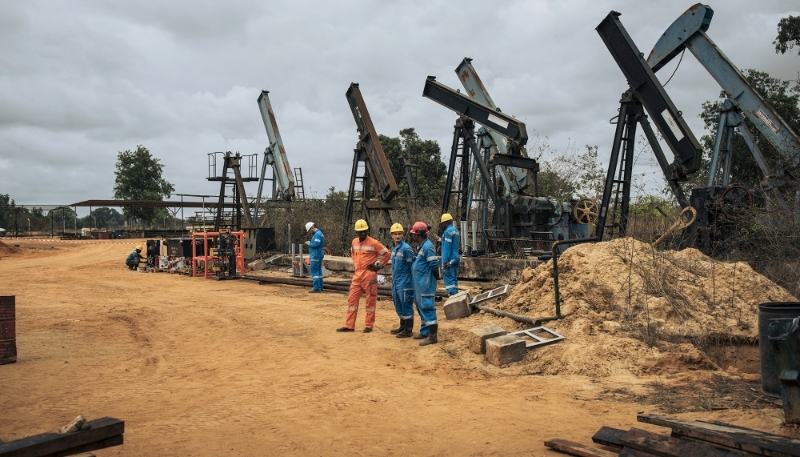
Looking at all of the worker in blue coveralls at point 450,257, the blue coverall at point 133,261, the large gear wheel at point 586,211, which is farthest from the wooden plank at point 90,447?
the blue coverall at point 133,261

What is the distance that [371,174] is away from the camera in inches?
842

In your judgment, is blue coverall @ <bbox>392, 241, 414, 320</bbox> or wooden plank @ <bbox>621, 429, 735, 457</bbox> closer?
wooden plank @ <bbox>621, 429, 735, 457</bbox>

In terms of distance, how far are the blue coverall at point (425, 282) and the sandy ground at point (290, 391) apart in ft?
1.40

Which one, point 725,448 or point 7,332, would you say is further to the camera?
point 7,332

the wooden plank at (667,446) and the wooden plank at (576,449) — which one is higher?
the wooden plank at (667,446)

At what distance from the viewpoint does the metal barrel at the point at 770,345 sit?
4746 millimetres

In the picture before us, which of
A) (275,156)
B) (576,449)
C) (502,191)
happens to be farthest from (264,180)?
(576,449)

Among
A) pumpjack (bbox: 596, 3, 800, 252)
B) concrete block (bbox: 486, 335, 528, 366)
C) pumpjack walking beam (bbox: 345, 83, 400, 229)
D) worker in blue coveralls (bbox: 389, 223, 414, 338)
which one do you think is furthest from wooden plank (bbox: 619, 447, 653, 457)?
pumpjack walking beam (bbox: 345, 83, 400, 229)

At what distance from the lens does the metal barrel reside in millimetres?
4746

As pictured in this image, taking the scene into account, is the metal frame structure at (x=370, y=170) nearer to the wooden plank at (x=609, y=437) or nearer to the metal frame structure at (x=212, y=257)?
the metal frame structure at (x=212, y=257)

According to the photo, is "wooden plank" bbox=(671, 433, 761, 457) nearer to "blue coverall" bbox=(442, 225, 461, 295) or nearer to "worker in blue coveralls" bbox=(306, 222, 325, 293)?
"blue coverall" bbox=(442, 225, 461, 295)

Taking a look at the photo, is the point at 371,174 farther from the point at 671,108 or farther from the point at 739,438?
the point at 739,438

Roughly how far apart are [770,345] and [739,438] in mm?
1339

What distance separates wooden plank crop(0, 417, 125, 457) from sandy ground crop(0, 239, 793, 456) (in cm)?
A: 90
